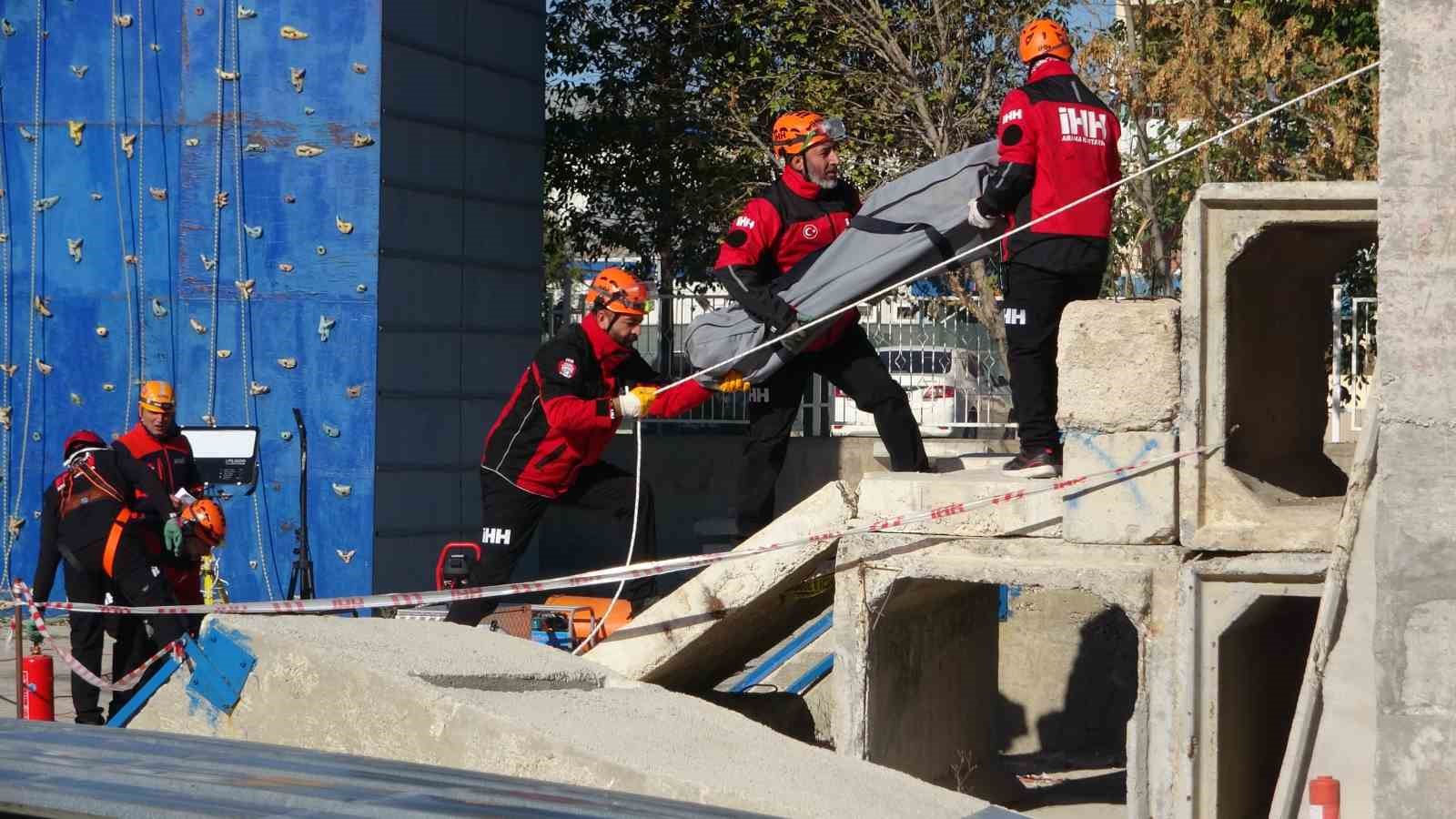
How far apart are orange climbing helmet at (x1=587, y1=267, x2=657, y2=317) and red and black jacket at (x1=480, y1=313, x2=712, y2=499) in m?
0.13

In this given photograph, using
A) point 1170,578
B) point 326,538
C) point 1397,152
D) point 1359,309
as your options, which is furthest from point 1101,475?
point 326,538

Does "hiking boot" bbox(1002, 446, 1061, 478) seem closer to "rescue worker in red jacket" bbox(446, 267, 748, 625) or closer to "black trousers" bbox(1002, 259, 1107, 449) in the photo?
"black trousers" bbox(1002, 259, 1107, 449)

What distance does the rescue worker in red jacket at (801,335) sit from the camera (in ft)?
25.1

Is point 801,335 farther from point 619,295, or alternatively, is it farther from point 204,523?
point 204,523

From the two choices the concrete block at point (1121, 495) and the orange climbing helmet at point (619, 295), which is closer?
the concrete block at point (1121, 495)

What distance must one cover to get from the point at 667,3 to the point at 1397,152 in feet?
32.9

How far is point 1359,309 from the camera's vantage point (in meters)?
11.8

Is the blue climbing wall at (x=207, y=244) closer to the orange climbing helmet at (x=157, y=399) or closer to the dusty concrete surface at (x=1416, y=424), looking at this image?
the orange climbing helmet at (x=157, y=399)

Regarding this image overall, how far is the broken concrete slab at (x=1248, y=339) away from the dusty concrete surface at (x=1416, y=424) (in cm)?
→ 91

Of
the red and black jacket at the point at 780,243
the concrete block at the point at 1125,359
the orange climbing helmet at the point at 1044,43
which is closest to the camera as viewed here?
the concrete block at the point at 1125,359

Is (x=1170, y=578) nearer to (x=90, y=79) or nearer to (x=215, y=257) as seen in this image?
(x=215, y=257)

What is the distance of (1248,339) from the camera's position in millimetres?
6867

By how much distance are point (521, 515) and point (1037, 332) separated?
264 centimetres

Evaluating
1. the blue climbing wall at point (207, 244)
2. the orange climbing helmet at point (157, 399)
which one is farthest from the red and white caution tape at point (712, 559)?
the blue climbing wall at point (207, 244)
